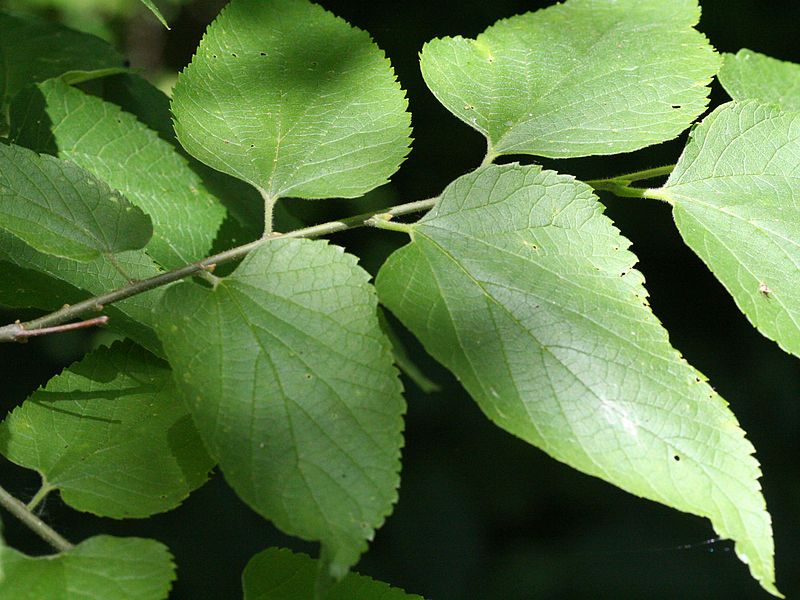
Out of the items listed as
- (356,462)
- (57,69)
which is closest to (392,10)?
(57,69)

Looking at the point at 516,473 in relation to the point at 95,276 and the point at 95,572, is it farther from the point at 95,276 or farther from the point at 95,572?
the point at 95,572

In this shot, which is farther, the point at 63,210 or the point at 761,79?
the point at 761,79

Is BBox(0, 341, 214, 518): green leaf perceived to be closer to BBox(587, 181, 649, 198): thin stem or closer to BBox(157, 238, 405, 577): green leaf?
BBox(157, 238, 405, 577): green leaf

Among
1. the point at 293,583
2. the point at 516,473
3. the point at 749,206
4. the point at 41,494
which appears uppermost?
the point at 749,206

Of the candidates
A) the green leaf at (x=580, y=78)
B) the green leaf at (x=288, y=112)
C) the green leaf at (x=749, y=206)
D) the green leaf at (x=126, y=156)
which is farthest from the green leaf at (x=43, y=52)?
the green leaf at (x=749, y=206)

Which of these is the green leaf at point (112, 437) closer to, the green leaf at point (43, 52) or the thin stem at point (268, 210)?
the thin stem at point (268, 210)

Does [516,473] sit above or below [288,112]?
below

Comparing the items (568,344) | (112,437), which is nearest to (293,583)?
(112,437)

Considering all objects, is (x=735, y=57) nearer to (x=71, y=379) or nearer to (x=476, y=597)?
(x=71, y=379)
